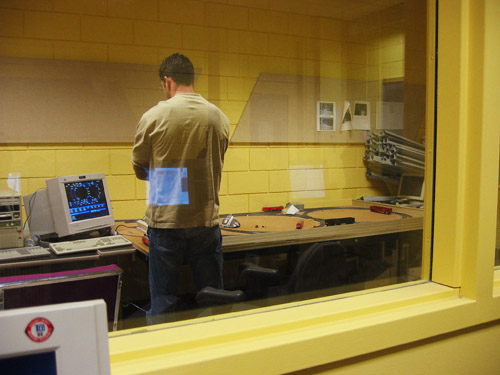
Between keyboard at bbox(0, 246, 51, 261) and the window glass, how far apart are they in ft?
0.09

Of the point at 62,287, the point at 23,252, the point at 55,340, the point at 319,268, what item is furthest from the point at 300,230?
the point at 55,340

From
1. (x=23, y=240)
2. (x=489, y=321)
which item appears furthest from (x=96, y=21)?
(x=489, y=321)

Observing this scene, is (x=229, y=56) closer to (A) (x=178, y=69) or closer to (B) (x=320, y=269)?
(A) (x=178, y=69)

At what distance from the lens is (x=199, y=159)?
65.7 inches

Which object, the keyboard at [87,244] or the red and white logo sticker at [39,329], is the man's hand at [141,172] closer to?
the keyboard at [87,244]

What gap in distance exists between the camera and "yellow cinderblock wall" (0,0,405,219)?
6.52ft

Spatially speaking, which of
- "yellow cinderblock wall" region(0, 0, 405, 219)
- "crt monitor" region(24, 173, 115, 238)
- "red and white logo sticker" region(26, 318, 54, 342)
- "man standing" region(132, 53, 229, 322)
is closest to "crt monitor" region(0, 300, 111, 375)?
"red and white logo sticker" region(26, 318, 54, 342)

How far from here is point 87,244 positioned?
2350mm

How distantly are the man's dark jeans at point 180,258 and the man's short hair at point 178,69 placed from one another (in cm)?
63

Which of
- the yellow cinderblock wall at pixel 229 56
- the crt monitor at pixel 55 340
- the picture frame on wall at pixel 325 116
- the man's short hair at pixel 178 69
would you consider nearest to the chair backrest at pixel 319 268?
the yellow cinderblock wall at pixel 229 56

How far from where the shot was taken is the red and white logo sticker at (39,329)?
1.54ft

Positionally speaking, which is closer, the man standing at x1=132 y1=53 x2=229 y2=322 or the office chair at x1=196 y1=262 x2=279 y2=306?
the office chair at x1=196 y1=262 x2=279 y2=306

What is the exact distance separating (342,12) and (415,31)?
87 centimetres

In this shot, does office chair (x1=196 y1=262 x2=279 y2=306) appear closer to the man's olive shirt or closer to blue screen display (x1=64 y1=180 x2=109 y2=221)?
the man's olive shirt
